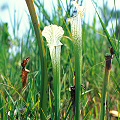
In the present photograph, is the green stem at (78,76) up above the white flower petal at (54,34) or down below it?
below

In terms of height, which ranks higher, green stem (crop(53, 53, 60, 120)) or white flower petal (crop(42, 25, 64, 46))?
white flower petal (crop(42, 25, 64, 46))

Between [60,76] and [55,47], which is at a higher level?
[55,47]

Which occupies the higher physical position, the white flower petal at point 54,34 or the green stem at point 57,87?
the white flower petal at point 54,34

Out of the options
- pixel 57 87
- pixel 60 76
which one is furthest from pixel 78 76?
pixel 60 76

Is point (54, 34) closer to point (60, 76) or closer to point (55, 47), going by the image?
point (55, 47)

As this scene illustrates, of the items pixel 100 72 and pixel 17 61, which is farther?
pixel 17 61

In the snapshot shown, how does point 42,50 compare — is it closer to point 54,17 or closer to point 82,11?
point 82,11

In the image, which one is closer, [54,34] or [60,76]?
[54,34]

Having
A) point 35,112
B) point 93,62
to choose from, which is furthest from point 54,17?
point 35,112
